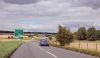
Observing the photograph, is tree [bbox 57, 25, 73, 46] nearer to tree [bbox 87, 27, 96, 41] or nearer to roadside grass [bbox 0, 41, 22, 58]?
roadside grass [bbox 0, 41, 22, 58]

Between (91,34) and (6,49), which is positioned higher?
(91,34)

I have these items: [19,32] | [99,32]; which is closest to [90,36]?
[99,32]

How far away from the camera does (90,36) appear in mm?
154500

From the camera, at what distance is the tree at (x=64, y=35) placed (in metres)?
60.9

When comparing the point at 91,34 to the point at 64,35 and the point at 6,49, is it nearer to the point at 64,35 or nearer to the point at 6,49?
the point at 64,35

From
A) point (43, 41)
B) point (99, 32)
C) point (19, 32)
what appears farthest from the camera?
point (99, 32)

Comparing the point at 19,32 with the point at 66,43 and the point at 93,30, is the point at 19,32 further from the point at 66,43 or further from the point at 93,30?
the point at 93,30

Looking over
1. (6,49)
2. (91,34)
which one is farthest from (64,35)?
(91,34)

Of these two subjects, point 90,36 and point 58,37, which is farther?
point 90,36

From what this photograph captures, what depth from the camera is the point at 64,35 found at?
6094 centimetres

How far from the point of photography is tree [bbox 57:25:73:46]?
200ft

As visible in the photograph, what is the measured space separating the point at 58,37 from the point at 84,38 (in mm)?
107581

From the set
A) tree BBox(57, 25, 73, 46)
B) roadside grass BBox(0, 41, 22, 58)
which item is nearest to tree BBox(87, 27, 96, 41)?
roadside grass BBox(0, 41, 22, 58)

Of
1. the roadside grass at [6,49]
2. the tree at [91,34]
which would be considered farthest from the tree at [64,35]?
the tree at [91,34]
